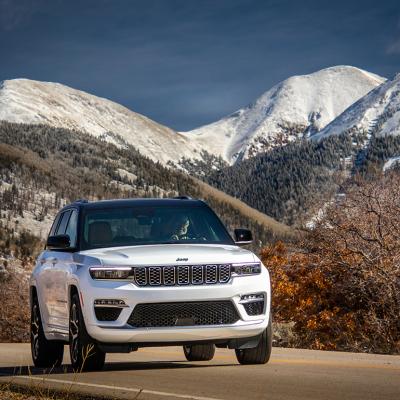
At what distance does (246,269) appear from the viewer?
9.98 meters

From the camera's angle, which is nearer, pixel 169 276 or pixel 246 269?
pixel 169 276

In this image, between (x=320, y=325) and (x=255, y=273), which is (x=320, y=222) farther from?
(x=255, y=273)

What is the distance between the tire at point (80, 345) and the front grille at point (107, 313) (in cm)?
23

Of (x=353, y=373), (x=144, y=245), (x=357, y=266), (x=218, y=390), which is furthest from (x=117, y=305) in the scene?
(x=357, y=266)

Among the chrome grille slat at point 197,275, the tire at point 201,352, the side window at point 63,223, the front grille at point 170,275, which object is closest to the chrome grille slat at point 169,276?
the front grille at point 170,275

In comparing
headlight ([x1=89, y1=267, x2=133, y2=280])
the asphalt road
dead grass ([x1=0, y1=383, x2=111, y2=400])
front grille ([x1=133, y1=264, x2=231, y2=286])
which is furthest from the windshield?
dead grass ([x1=0, y1=383, x2=111, y2=400])

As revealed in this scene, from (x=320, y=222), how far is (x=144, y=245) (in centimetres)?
1230

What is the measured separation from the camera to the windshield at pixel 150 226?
10672 millimetres

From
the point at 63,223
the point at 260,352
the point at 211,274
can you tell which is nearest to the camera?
the point at 211,274

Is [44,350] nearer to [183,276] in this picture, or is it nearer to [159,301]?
[159,301]

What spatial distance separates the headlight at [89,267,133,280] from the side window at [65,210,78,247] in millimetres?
1144

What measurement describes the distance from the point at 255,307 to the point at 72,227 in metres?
2.73

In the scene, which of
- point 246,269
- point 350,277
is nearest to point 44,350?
point 246,269

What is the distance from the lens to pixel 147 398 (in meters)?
7.82
